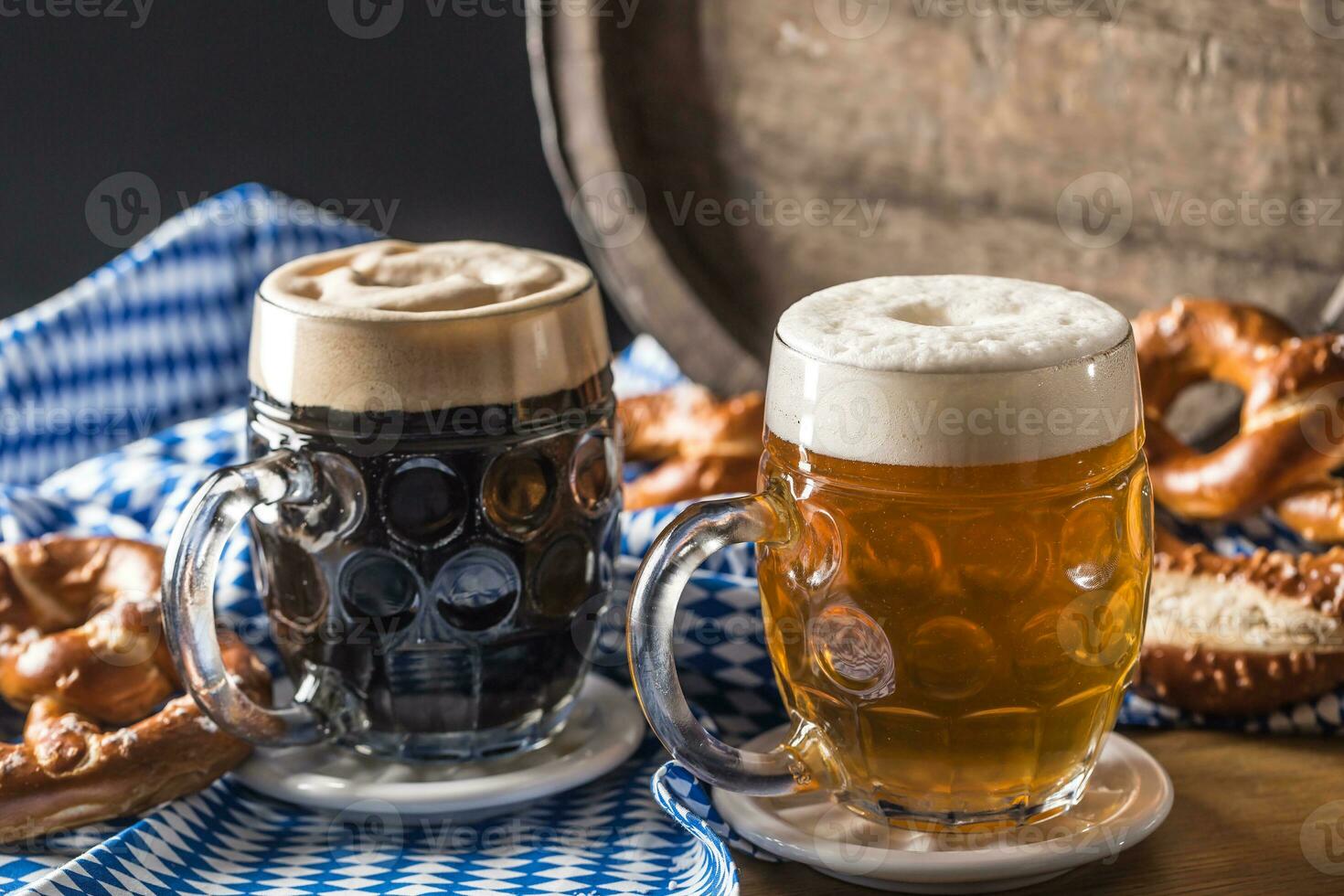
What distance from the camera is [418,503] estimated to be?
30.1 inches

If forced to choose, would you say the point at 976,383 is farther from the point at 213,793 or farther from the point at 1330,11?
the point at 1330,11

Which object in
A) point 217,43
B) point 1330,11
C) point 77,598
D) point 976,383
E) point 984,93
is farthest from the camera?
point 217,43

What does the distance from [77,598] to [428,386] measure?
387 mm

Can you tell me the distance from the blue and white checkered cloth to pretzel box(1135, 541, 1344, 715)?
19 mm

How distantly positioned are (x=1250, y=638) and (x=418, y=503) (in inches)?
19.2

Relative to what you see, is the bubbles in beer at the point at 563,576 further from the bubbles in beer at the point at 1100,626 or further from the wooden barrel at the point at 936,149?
the wooden barrel at the point at 936,149

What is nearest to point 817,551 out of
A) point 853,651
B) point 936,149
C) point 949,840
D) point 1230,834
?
point 853,651

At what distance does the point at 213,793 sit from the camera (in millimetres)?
824

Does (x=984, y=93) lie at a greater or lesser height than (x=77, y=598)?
greater

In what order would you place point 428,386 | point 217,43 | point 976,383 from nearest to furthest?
point 976,383, point 428,386, point 217,43

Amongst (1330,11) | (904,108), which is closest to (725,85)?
(904,108)

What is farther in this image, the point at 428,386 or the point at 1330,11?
the point at 1330,11

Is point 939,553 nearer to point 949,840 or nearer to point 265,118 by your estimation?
point 949,840

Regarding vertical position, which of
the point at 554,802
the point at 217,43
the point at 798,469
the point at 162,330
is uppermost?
the point at 217,43
